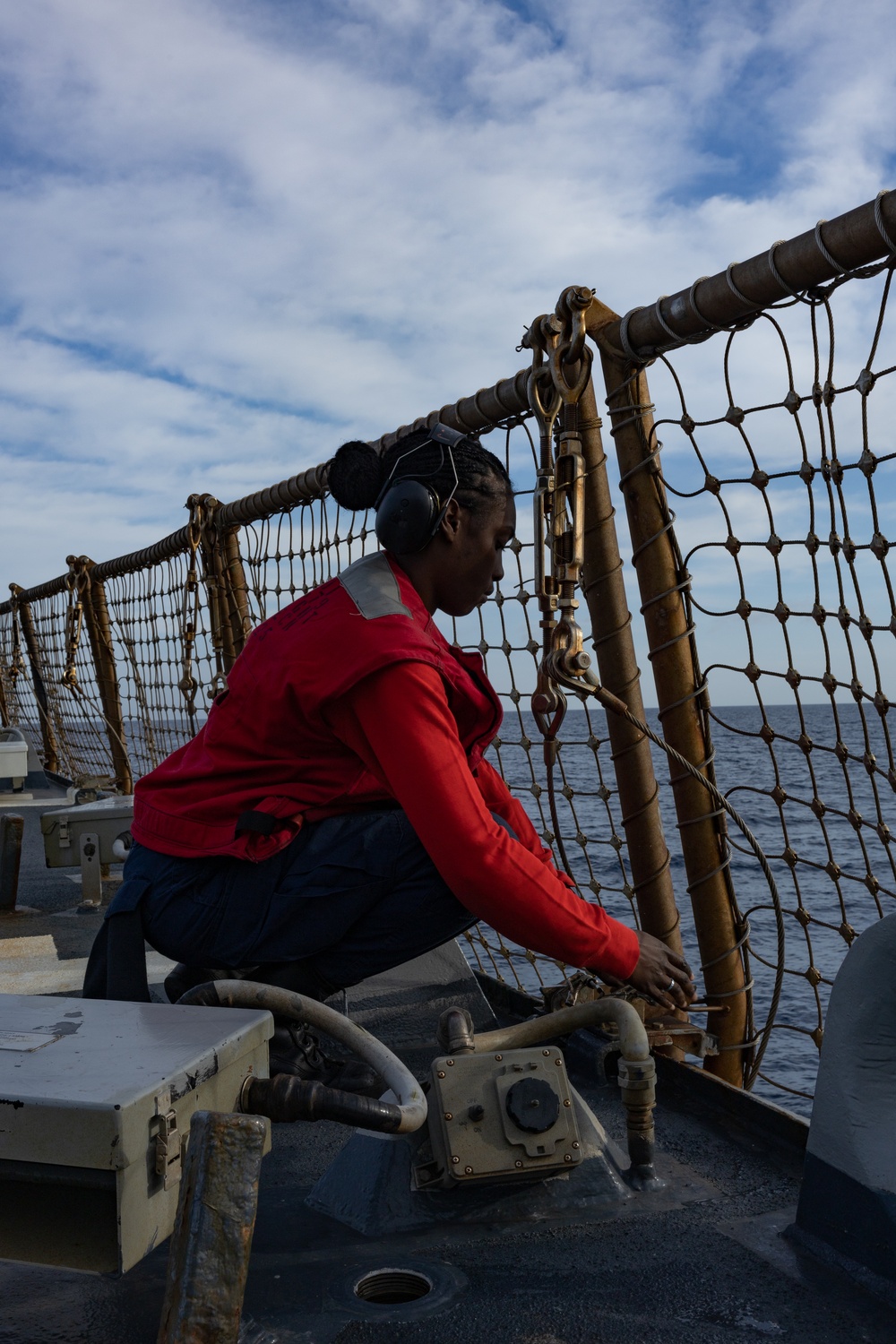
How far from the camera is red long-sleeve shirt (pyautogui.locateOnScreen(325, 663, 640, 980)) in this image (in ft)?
5.40

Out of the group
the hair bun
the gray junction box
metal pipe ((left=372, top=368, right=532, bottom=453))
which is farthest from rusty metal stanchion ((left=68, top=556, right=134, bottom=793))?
the gray junction box

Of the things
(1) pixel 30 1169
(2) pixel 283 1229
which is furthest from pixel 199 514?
(1) pixel 30 1169

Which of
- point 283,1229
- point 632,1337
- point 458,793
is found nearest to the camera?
point 632,1337

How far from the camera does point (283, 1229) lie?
149cm

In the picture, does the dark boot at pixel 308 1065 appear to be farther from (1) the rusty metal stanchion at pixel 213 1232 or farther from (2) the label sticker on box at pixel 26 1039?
(1) the rusty metal stanchion at pixel 213 1232

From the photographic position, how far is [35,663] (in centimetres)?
907

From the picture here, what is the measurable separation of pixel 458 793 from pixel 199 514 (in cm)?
320

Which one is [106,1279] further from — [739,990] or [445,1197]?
[739,990]

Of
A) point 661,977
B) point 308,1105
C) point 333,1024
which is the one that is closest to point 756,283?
point 661,977

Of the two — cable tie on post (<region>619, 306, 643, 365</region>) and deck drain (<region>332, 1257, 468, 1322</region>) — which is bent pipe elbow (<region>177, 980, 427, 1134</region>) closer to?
deck drain (<region>332, 1257, 468, 1322</region>)

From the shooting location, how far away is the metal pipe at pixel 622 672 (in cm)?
236

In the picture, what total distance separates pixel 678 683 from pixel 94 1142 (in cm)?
156

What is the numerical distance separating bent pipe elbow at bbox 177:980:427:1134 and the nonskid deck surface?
Answer: 0.60ft

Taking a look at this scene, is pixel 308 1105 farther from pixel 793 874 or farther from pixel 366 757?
pixel 793 874
